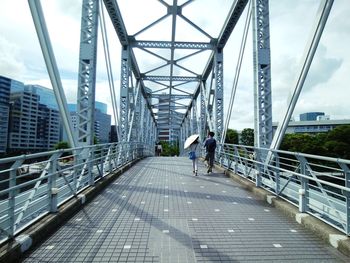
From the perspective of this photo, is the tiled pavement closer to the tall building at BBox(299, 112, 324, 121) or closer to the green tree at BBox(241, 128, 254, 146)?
the green tree at BBox(241, 128, 254, 146)

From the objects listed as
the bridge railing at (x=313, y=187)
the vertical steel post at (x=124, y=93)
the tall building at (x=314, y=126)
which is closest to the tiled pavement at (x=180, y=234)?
the bridge railing at (x=313, y=187)

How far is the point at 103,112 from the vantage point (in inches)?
3526

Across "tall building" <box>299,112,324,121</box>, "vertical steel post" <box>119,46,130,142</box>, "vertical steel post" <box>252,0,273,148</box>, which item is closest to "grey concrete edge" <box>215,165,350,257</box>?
"vertical steel post" <box>252,0,273,148</box>

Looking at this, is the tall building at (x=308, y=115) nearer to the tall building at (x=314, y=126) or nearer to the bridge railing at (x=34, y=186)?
the tall building at (x=314, y=126)

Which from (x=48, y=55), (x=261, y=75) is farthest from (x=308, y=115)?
(x=48, y=55)

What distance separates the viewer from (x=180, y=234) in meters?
4.20

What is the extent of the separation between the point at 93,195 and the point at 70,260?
3.43 metres

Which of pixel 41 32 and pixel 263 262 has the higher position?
pixel 41 32

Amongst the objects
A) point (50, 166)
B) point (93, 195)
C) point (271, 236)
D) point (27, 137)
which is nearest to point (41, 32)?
point (50, 166)

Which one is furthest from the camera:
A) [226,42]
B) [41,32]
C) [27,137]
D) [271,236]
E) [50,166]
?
[27,137]

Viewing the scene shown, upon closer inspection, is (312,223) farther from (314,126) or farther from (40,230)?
(314,126)

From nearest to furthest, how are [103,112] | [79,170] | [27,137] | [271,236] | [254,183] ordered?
1. [271,236]
2. [79,170]
3. [254,183]
4. [27,137]
5. [103,112]

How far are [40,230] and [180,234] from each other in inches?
72.9

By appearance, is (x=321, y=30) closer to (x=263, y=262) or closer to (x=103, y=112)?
(x=263, y=262)
